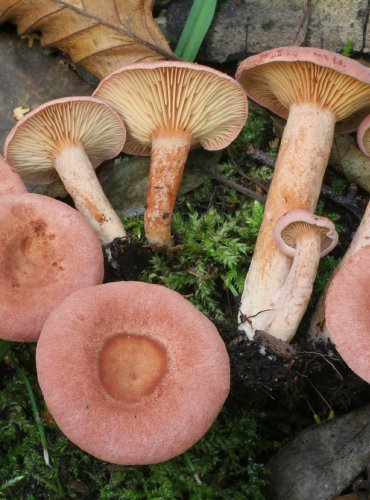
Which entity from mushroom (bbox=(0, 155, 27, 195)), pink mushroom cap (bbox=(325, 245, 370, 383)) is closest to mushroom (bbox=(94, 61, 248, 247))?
mushroom (bbox=(0, 155, 27, 195))

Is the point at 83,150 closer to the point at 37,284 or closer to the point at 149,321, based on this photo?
the point at 37,284

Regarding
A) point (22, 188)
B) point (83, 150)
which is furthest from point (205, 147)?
point (22, 188)

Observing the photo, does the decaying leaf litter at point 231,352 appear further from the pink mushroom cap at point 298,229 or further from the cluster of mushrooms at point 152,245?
the pink mushroom cap at point 298,229

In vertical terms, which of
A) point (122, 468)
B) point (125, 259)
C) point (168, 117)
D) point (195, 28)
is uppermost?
point (195, 28)

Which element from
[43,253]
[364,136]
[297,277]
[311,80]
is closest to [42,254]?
[43,253]

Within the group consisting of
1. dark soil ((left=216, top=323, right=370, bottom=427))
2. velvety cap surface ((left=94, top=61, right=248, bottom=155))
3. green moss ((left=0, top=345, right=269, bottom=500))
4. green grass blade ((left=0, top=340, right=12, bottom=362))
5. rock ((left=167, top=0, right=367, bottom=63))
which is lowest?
green moss ((left=0, top=345, right=269, bottom=500))

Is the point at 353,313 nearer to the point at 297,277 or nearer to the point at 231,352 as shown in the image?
the point at 297,277

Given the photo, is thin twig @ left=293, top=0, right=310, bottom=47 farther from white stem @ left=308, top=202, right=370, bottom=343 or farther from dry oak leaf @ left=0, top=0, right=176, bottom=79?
white stem @ left=308, top=202, right=370, bottom=343
